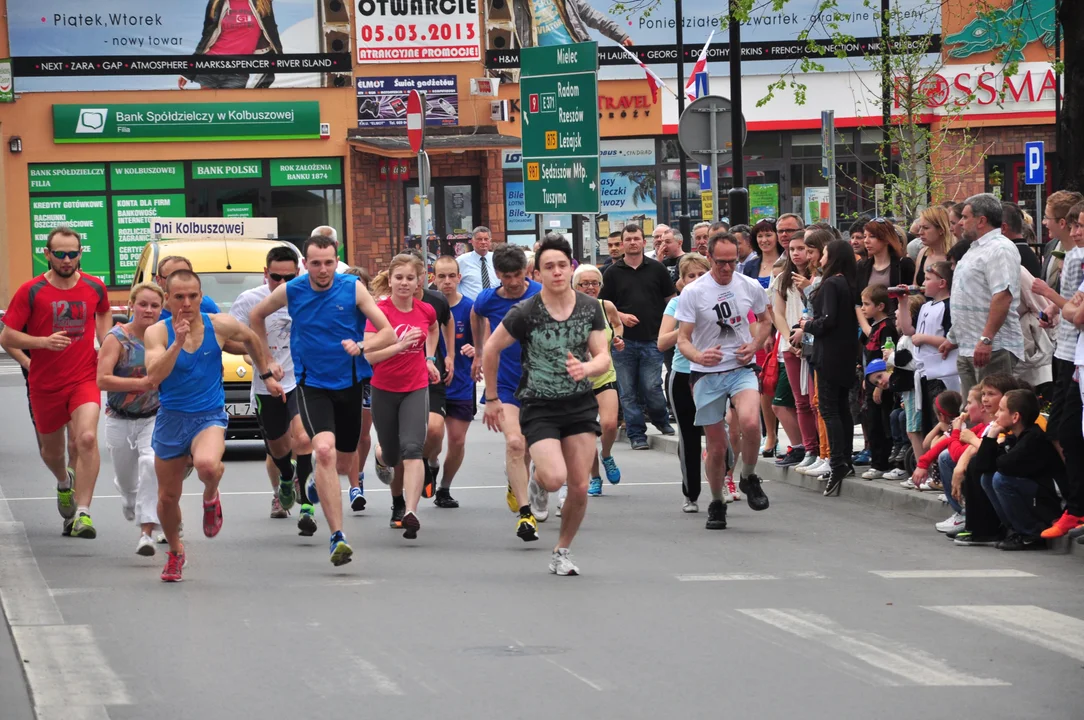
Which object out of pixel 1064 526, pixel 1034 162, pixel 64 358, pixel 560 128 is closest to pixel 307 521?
pixel 64 358

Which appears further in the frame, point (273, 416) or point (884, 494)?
point (884, 494)

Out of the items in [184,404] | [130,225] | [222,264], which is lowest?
[184,404]

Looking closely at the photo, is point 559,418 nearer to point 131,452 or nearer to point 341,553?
point 341,553

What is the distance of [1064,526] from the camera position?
1014 cm

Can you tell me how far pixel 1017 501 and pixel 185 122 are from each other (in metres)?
29.6

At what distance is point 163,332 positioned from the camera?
9.60m

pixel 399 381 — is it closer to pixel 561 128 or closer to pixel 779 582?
pixel 779 582

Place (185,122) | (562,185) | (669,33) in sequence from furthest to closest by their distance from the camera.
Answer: (669,33) → (185,122) → (562,185)

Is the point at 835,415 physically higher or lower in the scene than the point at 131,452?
lower

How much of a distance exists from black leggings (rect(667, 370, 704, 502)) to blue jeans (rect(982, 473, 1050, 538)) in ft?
7.75

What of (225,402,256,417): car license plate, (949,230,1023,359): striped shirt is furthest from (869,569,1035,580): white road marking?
(225,402,256,417): car license plate

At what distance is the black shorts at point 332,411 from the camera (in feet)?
32.8

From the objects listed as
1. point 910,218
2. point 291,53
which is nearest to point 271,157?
point 291,53

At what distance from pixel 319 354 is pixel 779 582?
2931mm
